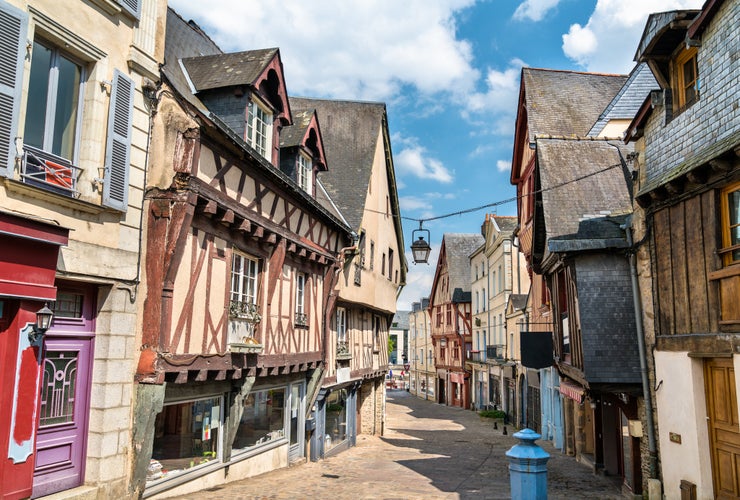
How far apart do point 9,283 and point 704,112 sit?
850 centimetres

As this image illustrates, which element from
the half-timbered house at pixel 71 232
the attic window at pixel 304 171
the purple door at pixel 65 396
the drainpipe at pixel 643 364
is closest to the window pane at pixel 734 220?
the drainpipe at pixel 643 364

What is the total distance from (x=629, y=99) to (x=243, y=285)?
1284 centimetres

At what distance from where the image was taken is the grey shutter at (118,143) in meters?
6.77

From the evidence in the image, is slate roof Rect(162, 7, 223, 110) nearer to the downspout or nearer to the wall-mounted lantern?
the wall-mounted lantern

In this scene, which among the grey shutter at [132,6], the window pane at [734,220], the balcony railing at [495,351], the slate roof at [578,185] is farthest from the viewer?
the balcony railing at [495,351]

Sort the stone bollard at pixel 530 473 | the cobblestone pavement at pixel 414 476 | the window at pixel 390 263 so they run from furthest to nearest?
the window at pixel 390 263
the cobblestone pavement at pixel 414 476
the stone bollard at pixel 530 473

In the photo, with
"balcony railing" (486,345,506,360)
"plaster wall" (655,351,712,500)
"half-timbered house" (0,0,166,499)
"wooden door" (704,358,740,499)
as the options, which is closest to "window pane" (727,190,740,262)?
"wooden door" (704,358,740,499)

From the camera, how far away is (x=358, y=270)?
17625 mm

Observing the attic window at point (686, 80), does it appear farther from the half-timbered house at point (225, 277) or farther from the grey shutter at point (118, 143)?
the grey shutter at point (118, 143)

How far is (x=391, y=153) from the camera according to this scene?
21344mm

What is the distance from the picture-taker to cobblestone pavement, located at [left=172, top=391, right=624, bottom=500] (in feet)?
33.5

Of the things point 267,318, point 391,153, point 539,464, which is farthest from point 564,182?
point 391,153

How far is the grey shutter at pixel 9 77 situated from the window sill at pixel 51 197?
5.1 inches

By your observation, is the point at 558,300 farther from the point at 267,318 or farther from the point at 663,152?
the point at 267,318
